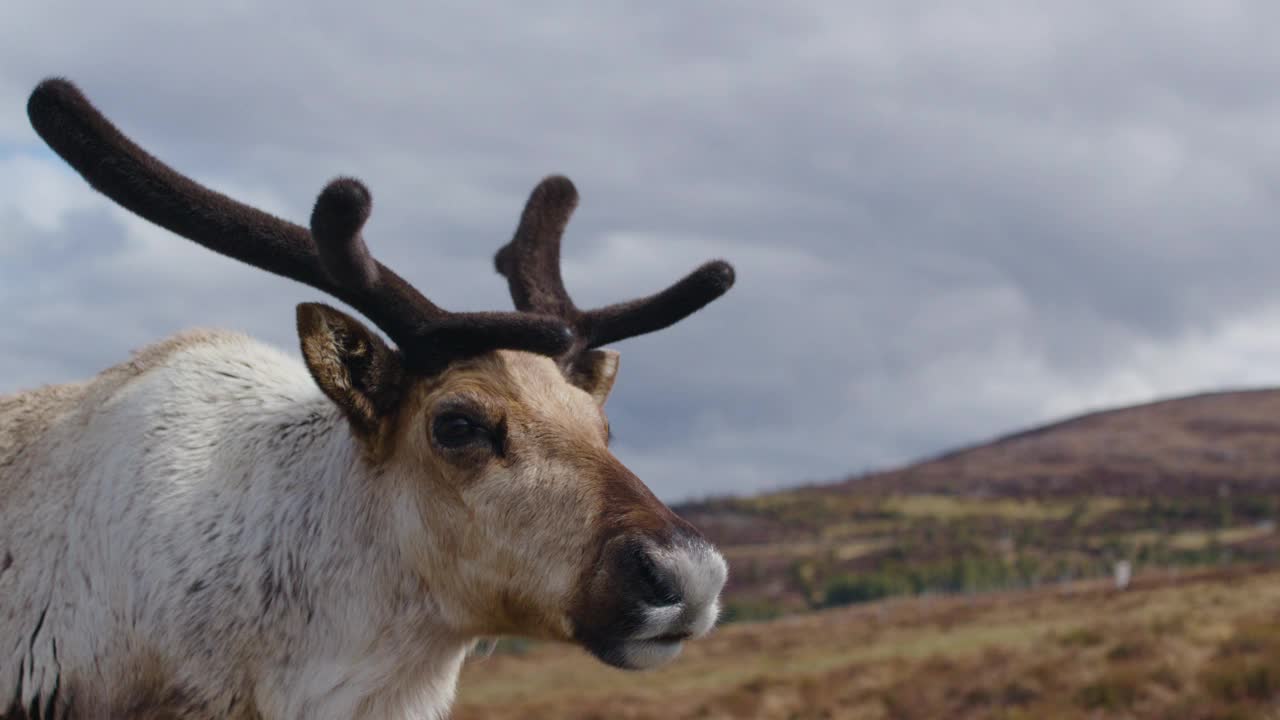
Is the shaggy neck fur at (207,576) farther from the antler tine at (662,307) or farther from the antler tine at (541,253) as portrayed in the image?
the antler tine at (662,307)

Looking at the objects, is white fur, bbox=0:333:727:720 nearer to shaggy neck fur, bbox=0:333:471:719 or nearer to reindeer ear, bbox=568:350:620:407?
shaggy neck fur, bbox=0:333:471:719

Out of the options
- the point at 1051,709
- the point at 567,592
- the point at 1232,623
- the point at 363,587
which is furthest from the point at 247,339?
the point at 1232,623

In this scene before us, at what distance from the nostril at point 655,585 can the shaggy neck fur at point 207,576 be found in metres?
1.16

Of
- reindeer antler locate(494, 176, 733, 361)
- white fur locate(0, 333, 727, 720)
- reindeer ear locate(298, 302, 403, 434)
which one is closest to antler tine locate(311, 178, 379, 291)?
reindeer ear locate(298, 302, 403, 434)

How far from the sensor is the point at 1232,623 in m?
30.8

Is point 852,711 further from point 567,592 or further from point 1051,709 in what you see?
point 567,592

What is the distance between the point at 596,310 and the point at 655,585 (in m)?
2.23

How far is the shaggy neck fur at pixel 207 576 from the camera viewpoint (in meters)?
5.61

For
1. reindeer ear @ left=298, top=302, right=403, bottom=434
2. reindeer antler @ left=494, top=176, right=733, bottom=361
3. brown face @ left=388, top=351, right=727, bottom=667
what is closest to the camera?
brown face @ left=388, top=351, right=727, bottom=667

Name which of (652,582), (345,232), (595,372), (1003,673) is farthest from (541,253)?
(1003,673)

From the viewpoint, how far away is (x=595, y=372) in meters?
6.75

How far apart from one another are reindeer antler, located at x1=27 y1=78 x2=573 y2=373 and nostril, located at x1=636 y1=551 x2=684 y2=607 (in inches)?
49.4

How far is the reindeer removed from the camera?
5.57 m

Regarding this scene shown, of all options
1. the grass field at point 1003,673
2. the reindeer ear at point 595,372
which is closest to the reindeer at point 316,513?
the reindeer ear at point 595,372
